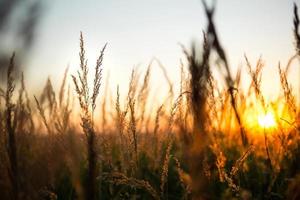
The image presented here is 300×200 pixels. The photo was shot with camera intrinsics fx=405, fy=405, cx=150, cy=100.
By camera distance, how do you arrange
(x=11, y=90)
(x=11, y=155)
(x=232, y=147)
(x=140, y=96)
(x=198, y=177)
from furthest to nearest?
1. (x=232, y=147)
2. (x=140, y=96)
3. (x=11, y=90)
4. (x=11, y=155)
5. (x=198, y=177)

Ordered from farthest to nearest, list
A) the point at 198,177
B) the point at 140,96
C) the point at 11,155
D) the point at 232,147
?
the point at 232,147, the point at 140,96, the point at 11,155, the point at 198,177

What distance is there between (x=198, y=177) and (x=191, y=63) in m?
0.25

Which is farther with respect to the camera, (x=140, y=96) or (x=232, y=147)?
(x=232, y=147)

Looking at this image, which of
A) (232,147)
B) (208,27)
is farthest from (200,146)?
(232,147)

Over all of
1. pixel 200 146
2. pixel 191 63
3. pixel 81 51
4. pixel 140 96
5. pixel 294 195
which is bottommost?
pixel 294 195

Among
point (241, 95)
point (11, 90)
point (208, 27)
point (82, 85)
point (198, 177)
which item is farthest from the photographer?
point (241, 95)

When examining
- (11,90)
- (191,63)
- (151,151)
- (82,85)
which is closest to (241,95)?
(151,151)

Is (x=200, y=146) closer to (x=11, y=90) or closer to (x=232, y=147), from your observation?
(x=11, y=90)

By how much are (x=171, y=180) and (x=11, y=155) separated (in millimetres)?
2076

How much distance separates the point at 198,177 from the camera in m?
0.87

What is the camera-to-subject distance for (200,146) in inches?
34.9

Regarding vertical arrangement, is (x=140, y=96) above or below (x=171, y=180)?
above

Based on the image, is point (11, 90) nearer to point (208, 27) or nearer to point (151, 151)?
point (208, 27)

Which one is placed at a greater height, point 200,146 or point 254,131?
point 254,131
